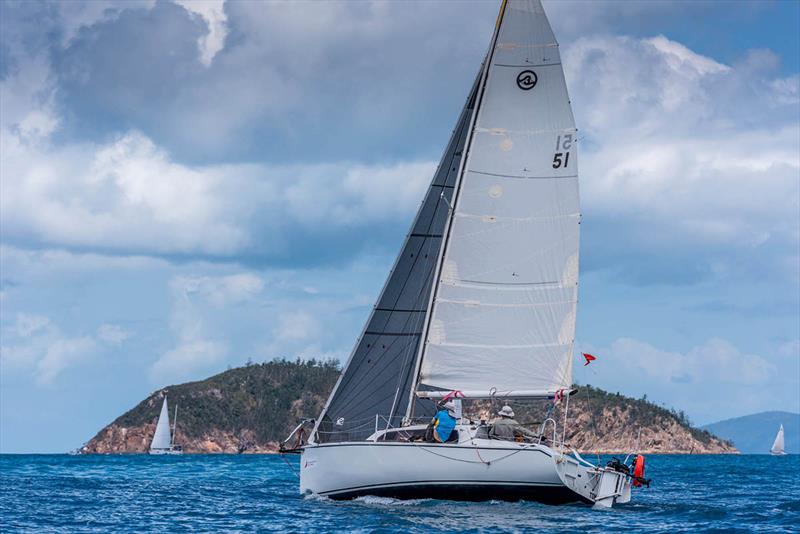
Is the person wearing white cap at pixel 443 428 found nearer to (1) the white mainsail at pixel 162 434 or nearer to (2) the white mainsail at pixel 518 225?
(2) the white mainsail at pixel 518 225

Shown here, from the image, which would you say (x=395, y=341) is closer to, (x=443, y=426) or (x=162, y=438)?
(x=443, y=426)

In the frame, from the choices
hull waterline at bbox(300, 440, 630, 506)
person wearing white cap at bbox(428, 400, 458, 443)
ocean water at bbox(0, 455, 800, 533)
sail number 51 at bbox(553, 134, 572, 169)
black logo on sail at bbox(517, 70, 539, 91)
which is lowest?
ocean water at bbox(0, 455, 800, 533)

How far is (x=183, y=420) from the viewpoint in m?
162

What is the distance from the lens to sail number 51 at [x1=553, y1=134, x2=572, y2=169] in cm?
3469

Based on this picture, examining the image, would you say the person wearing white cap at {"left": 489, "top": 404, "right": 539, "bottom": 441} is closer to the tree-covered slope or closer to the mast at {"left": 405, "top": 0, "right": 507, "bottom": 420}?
the mast at {"left": 405, "top": 0, "right": 507, "bottom": 420}

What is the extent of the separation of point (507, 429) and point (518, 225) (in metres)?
6.05

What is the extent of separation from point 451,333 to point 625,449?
413ft

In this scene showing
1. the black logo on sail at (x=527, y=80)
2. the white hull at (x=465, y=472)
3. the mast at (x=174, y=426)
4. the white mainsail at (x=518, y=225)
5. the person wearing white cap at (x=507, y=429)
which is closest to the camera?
the white hull at (x=465, y=472)

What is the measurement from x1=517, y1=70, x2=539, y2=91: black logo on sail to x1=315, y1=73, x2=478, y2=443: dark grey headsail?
298 centimetres

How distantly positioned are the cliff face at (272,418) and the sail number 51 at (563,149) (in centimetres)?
11419

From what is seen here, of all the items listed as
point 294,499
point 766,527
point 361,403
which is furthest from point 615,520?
point 294,499

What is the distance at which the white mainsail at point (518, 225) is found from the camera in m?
34.4

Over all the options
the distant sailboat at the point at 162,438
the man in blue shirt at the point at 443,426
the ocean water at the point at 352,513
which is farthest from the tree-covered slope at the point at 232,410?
the man in blue shirt at the point at 443,426

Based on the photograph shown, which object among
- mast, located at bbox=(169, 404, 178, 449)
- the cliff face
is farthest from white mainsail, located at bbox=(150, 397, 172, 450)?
the cliff face
